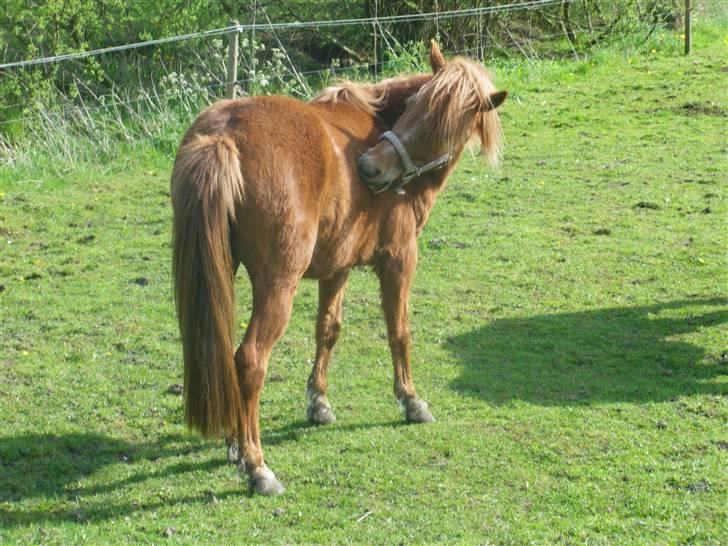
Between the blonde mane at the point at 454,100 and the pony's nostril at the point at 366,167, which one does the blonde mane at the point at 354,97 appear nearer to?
the blonde mane at the point at 454,100

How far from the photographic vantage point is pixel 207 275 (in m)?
4.40

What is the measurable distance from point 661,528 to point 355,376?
252 centimetres

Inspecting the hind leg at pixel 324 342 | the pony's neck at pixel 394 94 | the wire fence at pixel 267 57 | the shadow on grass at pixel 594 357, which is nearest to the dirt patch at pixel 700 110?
the wire fence at pixel 267 57

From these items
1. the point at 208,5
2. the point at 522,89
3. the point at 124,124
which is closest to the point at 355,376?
the point at 124,124

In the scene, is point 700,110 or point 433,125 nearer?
point 433,125

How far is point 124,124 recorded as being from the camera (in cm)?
1195

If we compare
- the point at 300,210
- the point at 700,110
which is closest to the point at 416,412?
the point at 300,210

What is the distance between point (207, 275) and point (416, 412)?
1844 millimetres

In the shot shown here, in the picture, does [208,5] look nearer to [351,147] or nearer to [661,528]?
[351,147]

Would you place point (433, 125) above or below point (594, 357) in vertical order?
above

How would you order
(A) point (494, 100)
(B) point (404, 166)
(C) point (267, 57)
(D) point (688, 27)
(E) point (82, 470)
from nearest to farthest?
(E) point (82, 470) → (B) point (404, 166) → (A) point (494, 100) → (D) point (688, 27) → (C) point (267, 57)

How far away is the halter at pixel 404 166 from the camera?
17.1 feet

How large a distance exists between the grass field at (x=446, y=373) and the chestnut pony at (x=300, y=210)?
0.41 m

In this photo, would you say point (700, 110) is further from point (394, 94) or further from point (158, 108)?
point (394, 94)
